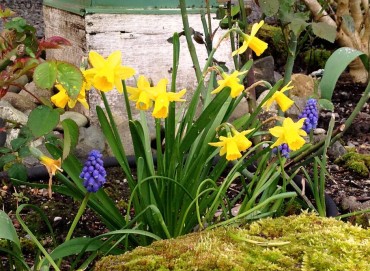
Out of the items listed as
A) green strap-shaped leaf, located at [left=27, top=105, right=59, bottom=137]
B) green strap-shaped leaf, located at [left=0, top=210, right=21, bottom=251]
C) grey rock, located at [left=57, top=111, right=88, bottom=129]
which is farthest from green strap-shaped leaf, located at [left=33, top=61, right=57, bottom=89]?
grey rock, located at [left=57, top=111, right=88, bottom=129]

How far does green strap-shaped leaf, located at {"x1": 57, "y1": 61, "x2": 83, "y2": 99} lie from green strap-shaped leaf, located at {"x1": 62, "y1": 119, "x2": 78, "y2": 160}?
149 mm

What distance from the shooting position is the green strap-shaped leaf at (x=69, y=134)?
61.8 inches

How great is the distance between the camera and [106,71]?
166 cm

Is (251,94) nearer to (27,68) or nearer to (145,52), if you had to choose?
(145,52)

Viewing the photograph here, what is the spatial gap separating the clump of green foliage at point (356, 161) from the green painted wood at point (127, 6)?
1.17 m

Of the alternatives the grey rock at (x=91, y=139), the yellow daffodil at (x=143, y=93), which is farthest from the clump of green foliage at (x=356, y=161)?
the yellow daffodil at (x=143, y=93)

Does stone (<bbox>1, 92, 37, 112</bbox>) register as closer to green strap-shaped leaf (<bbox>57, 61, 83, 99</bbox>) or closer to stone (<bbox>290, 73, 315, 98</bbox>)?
stone (<bbox>290, 73, 315, 98</bbox>)

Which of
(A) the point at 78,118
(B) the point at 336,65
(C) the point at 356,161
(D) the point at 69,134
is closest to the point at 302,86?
(C) the point at 356,161

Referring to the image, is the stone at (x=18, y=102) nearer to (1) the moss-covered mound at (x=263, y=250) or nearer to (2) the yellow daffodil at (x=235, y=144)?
(2) the yellow daffodil at (x=235, y=144)

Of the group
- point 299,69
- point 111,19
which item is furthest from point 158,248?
point 299,69

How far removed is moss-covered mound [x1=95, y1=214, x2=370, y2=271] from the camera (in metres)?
1.28

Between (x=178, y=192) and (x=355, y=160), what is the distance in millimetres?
1428

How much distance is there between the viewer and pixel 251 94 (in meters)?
2.73

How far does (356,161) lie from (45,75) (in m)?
2.05
